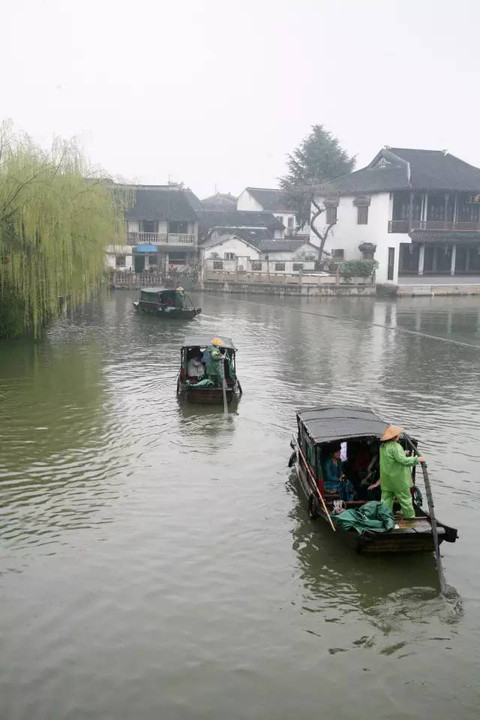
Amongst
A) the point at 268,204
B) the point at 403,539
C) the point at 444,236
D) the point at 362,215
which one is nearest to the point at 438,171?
the point at 444,236

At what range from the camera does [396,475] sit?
11234 mm

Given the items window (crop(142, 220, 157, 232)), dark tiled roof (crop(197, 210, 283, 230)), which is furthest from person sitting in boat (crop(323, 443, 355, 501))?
dark tiled roof (crop(197, 210, 283, 230))

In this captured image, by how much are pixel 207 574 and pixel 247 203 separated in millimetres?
77729

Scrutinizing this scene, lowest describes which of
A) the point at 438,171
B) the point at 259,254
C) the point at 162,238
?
the point at 259,254

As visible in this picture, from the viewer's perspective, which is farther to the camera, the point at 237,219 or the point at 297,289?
the point at 237,219

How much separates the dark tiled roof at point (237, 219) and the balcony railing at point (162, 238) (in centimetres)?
959

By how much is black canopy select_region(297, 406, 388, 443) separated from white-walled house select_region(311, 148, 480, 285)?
43118 millimetres

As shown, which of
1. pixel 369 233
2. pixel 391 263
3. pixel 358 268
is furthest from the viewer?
pixel 369 233

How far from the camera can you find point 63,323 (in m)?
36.8

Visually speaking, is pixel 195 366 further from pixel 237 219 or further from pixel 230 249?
pixel 237 219

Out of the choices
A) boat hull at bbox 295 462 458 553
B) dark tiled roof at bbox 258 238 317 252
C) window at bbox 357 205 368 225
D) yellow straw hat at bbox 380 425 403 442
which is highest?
window at bbox 357 205 368 225

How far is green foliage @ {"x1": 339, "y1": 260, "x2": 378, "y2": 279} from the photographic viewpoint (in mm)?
54656

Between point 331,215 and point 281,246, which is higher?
point 331,215

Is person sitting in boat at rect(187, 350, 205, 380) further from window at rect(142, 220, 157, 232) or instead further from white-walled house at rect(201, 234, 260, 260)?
window at rect(142, 220, 157, 232)
